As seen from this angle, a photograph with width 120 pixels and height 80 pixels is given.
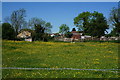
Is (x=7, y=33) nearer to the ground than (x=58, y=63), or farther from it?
farther from it

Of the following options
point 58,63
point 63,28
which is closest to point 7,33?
point 58,63

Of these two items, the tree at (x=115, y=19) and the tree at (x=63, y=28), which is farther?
the tree at (x=63, y=28)

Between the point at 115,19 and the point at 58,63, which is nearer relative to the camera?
the point at 58,63

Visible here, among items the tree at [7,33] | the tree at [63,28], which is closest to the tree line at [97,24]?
the tree at [63,28]

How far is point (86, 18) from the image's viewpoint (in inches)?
3893

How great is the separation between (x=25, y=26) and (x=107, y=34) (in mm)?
45261

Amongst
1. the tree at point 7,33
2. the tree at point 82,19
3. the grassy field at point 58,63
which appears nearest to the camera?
the grassy field at point 58,63

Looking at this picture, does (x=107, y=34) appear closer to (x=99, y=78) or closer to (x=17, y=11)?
(x=17, y=11)

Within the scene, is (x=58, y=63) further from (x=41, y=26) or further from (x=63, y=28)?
(x=63, y=28)

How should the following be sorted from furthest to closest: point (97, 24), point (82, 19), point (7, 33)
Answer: point (82, 19)
point (97, 24)
point (7, 33)

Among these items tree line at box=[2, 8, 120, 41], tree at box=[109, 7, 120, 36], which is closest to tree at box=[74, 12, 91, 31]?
tree line at box=[2, 8, 120, 41]

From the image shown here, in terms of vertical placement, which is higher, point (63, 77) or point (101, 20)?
point (101, 20)

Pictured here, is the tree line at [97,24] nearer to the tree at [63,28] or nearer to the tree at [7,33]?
the tree at [63,28]

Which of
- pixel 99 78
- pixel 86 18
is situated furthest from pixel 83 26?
pixel 99 78
